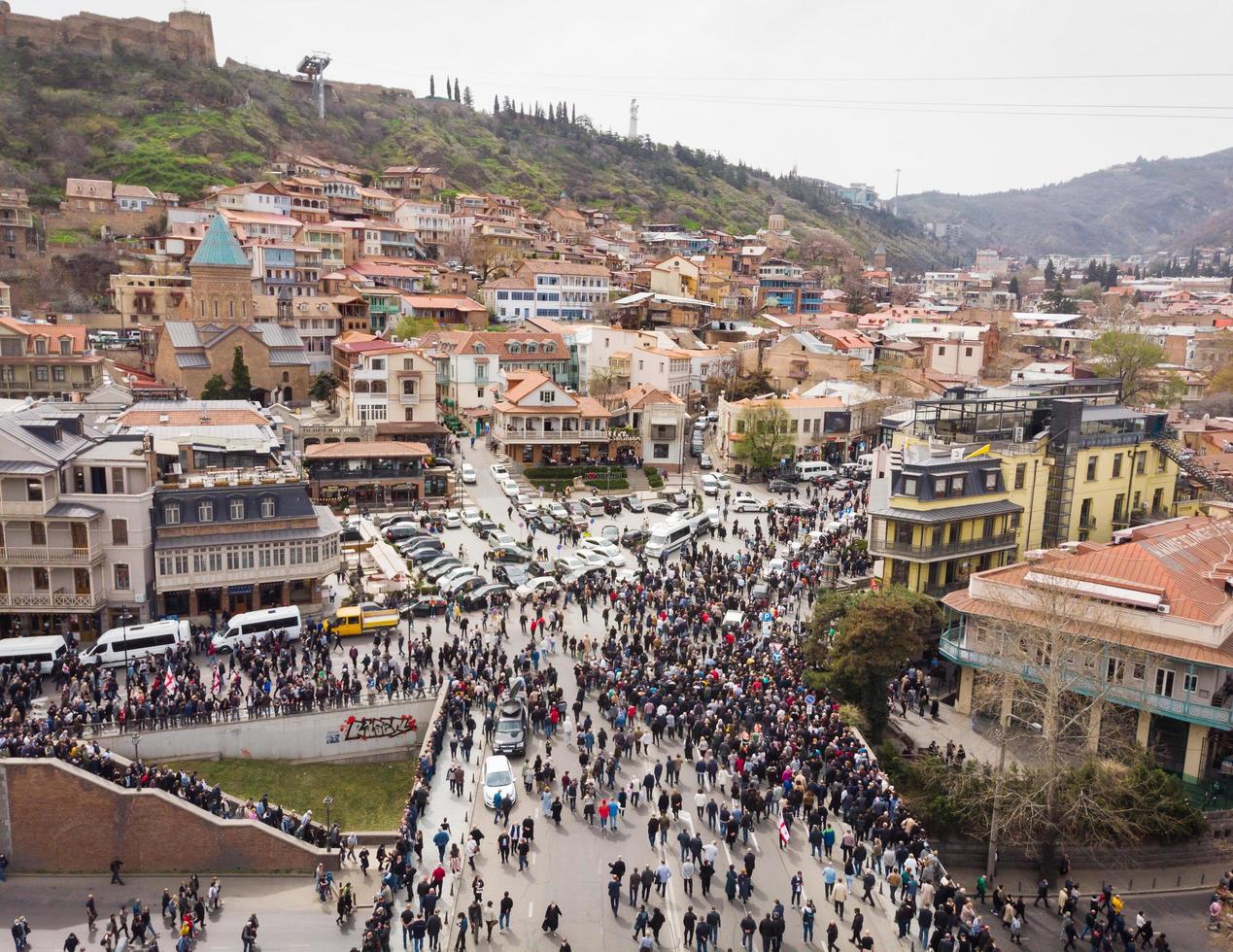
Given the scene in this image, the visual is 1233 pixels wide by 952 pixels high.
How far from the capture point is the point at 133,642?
29.1 meters

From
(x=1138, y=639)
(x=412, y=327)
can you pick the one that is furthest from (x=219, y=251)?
(x=1138, y=639)

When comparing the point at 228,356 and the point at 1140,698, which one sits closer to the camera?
the point at 1140,698

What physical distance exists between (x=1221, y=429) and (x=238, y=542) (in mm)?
52525

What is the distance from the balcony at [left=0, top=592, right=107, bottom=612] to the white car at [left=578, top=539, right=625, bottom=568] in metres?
18.1

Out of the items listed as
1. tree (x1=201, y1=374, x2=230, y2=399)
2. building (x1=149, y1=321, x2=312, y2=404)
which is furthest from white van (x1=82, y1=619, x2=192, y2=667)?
building (x1=149, y1=321, x2=312, y2=404)

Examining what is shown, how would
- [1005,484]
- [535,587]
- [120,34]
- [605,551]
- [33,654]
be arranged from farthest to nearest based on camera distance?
[120,34] → [605,551] → [1005,484] → [535,587] → [33,654]

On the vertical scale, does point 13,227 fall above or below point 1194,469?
above

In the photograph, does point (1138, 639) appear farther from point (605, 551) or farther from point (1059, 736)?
point (605, 551)

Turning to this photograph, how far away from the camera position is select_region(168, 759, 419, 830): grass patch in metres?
26.3

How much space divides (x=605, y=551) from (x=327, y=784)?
A: 16.4 metres

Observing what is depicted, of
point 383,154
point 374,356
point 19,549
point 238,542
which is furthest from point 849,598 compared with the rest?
point 383,154

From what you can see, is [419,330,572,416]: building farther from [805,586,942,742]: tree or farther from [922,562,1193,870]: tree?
[922,562,1193,870]: tree

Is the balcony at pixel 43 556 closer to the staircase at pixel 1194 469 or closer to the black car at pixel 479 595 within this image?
the black car at pixel 479 595

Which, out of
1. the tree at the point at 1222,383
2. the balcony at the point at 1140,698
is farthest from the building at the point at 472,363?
the tree at the point at 1222,383
